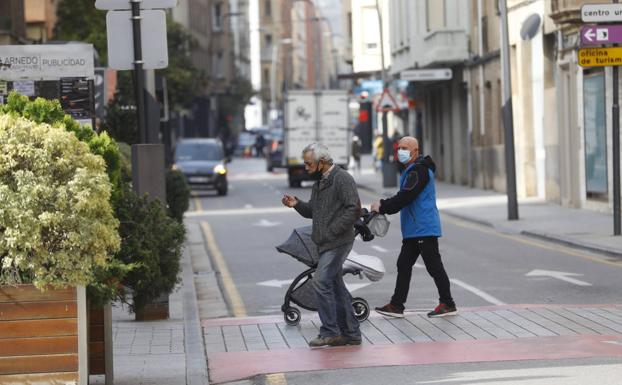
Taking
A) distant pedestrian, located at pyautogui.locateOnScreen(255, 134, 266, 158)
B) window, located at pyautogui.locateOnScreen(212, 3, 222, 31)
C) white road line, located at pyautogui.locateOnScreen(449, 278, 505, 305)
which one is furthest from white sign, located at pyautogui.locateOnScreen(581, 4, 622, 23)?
window, located at pyautogui.locateOnScreen(212, 3, 222, 31)

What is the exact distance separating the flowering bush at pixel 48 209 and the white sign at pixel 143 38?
189 inches

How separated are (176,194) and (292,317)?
36.2 feet

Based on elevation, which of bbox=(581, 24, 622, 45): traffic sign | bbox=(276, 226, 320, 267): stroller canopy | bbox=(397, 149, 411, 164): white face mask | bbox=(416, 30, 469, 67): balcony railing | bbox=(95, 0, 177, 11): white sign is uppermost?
bbox=(416, 30, 469, 67): balcony railing

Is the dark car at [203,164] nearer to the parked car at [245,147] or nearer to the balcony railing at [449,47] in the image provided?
the balcony railing at [449,47]

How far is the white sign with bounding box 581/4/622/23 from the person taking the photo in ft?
75.8

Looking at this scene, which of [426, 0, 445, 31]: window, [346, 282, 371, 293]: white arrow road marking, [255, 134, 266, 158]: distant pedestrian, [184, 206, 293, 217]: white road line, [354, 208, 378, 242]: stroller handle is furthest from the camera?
[255, 134, 266, 158]: distant pedestrian

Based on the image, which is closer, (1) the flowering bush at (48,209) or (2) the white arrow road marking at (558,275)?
(1) the flowering bush at (48,209)

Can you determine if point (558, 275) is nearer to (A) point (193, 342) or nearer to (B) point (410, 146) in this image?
(B) point (410, 146)

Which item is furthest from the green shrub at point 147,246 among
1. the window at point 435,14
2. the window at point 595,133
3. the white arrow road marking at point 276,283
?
the window at point 435,14

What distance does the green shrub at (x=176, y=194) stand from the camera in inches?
975

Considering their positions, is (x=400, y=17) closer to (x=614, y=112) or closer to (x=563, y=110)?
(x=563, y=110)

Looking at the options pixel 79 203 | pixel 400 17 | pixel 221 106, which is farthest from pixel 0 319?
pixel 221 106

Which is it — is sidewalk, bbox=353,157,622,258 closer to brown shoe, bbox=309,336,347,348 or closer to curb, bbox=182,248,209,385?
curb, bbox=182,248,209,385

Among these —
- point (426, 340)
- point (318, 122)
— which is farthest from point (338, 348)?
point (318, 122)
